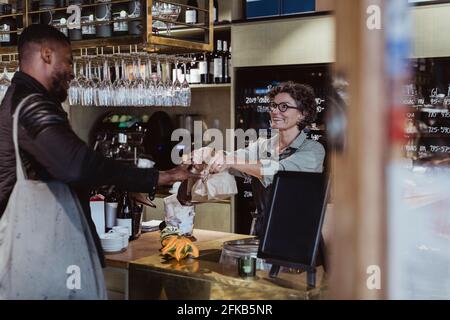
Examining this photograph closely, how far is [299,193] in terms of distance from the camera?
2133mm

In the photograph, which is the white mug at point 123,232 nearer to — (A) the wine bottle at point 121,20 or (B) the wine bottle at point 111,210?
(B) the wine bottle at point 111,210

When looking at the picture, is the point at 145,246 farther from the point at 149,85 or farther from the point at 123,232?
the point at 149,85

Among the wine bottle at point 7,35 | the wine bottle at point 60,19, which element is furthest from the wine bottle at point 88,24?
the wine bottle at point 7,35

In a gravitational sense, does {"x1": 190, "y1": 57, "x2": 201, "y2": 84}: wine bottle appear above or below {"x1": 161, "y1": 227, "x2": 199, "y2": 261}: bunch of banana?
above

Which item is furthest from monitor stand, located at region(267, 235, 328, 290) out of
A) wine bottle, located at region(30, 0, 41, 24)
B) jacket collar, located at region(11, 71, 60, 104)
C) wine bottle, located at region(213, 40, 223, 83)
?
wine bottle, located at region(213, 40, 223, 83)

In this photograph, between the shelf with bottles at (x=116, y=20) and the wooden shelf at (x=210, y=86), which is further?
the wooden shelf at (x=210, y=86)

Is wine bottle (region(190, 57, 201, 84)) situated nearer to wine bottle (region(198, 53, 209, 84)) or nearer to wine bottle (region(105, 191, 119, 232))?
wine bottle (region(198, 53, 209, 84))

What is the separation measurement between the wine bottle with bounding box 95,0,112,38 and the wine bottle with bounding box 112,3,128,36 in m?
0.04

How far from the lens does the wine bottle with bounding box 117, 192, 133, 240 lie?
3.05m

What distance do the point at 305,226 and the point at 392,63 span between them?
108 centimetres

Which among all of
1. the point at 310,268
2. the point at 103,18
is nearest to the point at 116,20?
the point at 103,18

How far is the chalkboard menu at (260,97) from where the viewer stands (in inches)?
169

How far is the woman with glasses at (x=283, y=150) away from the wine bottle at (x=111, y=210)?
56 cm

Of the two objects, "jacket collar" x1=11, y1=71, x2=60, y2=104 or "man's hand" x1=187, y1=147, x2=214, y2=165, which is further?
"man's hand" x1=187, y1=147, x2=214, y2=165
